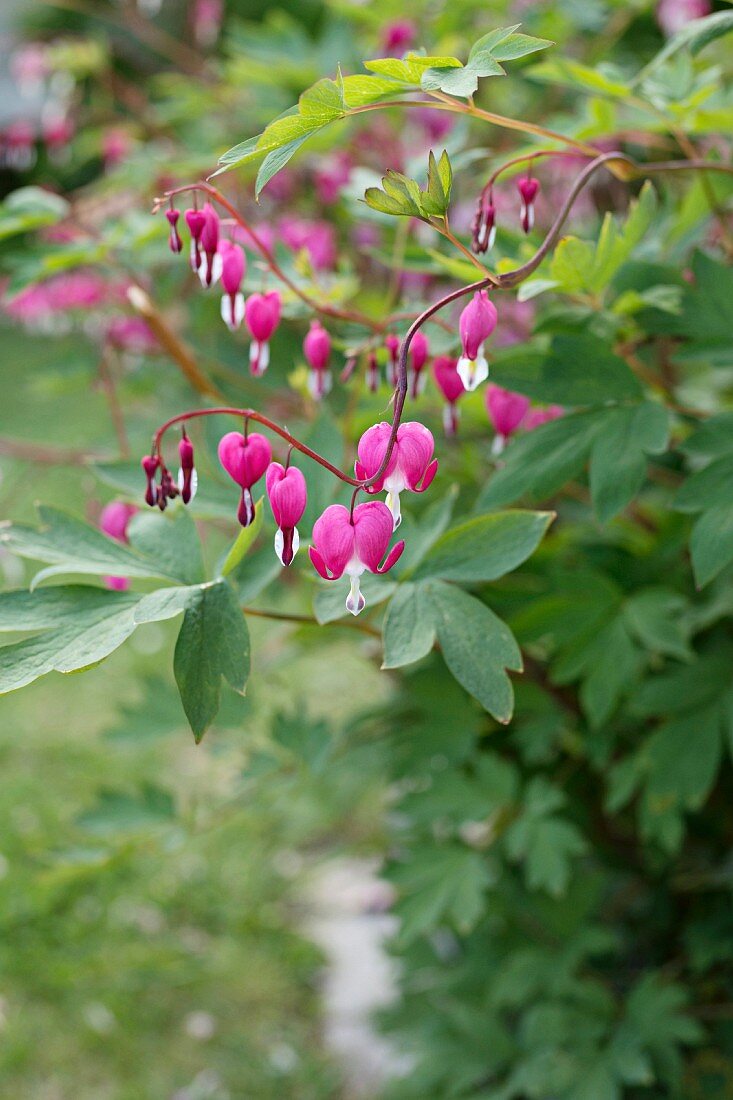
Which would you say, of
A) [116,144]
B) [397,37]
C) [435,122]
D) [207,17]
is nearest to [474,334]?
[397,37]

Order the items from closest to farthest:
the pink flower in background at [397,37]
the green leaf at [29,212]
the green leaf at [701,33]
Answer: the green leaf at [701,33], the green leaf at [29,212], the pink flower in background at [397,37]

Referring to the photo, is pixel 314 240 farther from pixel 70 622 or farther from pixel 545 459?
pixel 70 622

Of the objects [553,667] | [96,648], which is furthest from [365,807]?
[96,648]

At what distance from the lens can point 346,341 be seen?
117 centimetres

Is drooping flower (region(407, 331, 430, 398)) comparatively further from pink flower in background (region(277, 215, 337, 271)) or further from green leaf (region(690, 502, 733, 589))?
pink flower in background (region(277, 215, 337, 271))

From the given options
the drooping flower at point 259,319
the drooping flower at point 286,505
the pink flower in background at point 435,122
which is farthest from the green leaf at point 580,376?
the pink flower in background at point 435,122

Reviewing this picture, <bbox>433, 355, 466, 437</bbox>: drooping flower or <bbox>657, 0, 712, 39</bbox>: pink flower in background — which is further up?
<bbox>657, 0, 712, 39</bbox>: pink flower in background

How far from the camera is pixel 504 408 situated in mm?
1083

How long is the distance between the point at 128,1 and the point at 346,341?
1.64 metres

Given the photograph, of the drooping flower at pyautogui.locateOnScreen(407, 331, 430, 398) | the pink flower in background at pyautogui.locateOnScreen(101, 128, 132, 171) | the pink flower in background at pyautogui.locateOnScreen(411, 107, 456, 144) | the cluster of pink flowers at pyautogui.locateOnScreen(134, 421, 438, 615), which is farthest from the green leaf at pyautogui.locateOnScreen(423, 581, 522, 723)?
the pink flower in background at pyautogui.locateOnScreen(101, 128, 132, 171)

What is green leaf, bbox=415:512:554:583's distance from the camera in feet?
2.99

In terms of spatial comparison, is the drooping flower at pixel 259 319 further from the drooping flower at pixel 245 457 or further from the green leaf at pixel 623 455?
the green leaf at pixel 623 455

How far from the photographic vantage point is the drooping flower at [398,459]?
2.50 ft

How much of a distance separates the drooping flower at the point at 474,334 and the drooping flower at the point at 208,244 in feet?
0.82
